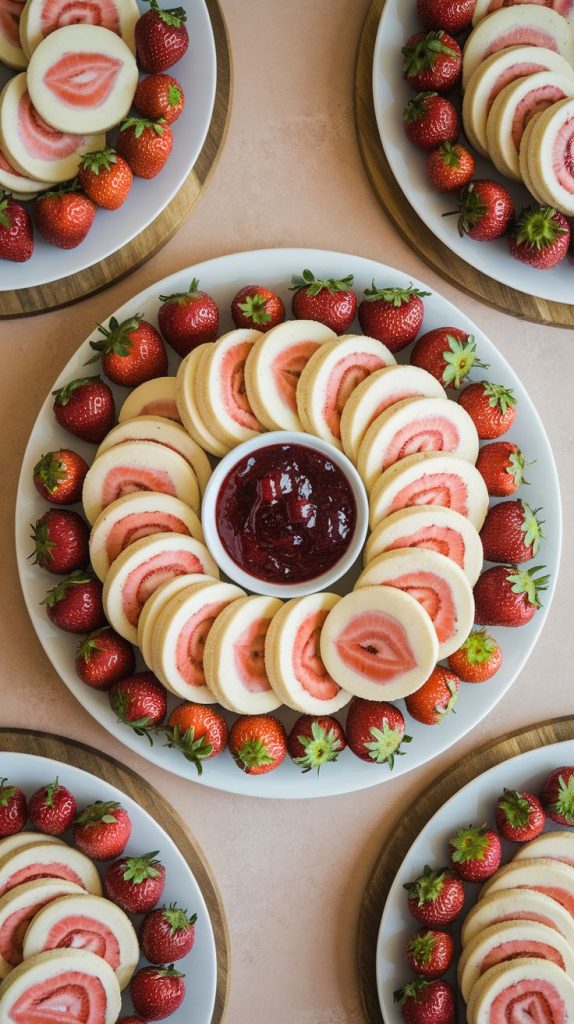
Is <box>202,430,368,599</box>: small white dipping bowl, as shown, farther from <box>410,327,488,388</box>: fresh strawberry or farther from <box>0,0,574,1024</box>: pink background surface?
<box>0,0,574,1024</box>: pink background surface

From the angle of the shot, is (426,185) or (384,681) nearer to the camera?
(384,681)

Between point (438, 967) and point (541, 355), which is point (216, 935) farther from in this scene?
point (541, 355)

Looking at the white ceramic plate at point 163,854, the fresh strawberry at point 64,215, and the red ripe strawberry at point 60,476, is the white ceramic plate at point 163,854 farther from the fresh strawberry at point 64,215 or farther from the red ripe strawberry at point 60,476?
the fresh strawberry at point 64,215

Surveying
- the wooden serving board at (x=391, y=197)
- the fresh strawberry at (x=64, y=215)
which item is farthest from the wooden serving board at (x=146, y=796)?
the wooden serving board at (x=391, y=197)

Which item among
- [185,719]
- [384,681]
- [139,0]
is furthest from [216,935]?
[139,0]

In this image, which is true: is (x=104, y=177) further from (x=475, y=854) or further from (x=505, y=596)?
(x=475, y=854)

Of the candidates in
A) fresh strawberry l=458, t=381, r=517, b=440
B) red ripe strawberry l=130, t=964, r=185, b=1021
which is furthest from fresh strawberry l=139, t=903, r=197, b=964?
fresh strawberry l=458, t=381, r=517, b=440
